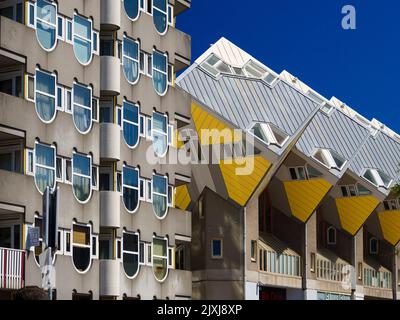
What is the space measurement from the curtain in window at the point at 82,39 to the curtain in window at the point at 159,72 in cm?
680

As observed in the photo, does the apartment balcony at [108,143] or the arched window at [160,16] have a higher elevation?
the arched window at [160,16]

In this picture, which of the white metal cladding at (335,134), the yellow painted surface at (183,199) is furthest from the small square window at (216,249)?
the white metal cladding at (335,134)

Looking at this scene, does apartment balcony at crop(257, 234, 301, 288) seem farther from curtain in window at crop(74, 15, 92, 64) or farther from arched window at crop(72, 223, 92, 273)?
curtain in window at crop(74, 15, 92, 64)

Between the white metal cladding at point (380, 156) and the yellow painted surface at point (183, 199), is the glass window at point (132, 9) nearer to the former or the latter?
the yellow painted surface at point (183, 199)

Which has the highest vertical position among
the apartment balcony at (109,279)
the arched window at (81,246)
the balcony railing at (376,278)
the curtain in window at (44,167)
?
the curtain in window at (44,167)

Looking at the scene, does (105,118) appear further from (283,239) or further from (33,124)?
(283,239)

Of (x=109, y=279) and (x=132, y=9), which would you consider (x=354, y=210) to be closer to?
(x=132, y=9)

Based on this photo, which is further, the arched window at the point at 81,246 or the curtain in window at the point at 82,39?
the curtain in window at the point at 82,39

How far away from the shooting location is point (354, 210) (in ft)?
283

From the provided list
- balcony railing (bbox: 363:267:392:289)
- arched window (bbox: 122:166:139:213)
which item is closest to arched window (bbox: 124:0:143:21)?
arched window (bbox: 122:166:139:213)

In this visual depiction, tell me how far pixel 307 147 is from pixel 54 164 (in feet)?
127

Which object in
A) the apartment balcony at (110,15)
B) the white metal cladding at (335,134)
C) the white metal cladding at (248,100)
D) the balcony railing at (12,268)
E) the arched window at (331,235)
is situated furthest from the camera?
the arched window at (331,235)

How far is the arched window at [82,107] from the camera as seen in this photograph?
45.7 metres

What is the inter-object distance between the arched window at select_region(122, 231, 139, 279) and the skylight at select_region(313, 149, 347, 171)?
30917mm
